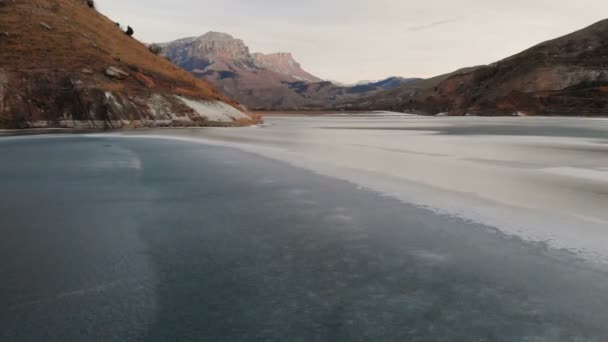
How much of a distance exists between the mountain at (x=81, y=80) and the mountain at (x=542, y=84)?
66.7m

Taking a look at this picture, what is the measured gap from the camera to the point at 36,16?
47219 millimetres

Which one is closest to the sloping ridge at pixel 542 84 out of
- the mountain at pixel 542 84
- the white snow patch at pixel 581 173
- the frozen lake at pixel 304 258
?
the mountain at pixel 542 84

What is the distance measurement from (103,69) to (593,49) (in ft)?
358

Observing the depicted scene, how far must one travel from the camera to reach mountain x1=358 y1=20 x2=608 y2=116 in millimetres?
83688

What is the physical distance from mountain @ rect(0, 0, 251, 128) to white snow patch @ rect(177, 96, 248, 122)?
118mm

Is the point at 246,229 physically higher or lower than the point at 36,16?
lower

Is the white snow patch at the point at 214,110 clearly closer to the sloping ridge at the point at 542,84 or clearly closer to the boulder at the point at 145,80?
the boulder at the point at 145,80

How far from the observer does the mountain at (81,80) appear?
1463 inches

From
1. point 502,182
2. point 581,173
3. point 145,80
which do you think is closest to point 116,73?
point 145,80

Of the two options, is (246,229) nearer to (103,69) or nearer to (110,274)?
(110,274)

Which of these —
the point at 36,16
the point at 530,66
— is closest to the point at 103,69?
the point at 36,16

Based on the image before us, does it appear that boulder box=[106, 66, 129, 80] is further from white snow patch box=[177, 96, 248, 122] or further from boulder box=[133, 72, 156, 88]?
white snow patch box=[177, 96, 248, 122]

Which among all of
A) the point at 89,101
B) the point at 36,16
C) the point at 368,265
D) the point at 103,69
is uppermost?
the point at 36,16

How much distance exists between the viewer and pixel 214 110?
157ft
